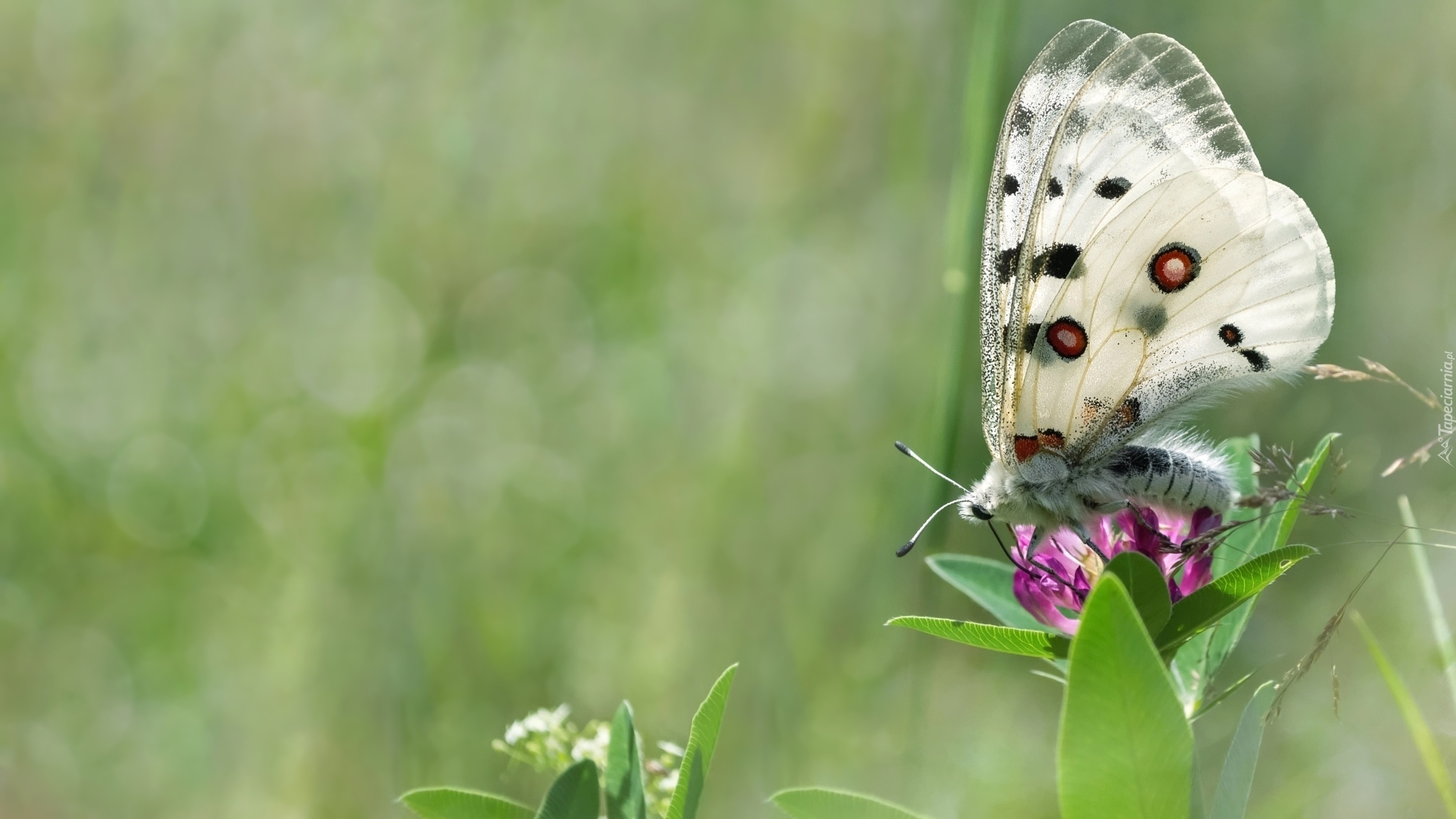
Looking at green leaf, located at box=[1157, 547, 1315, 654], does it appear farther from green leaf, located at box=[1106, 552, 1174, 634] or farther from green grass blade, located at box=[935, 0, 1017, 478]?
green grass blade, located at box=[935, 0, 1017, 478]

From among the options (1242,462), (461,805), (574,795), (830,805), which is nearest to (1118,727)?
(830,805)

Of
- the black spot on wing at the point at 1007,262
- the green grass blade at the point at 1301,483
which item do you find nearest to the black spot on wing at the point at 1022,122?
the black spot on wing at the point at 1007,262

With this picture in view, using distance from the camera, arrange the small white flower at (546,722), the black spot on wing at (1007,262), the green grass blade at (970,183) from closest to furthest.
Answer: the small white flower at (546,722), the black spot on wing at (1007,262), the green grass blade at (970,183)

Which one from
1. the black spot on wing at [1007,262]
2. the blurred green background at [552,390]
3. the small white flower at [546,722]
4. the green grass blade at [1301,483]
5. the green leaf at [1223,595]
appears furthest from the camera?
the blurred green background at [552,390]

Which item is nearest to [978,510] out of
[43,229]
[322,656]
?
[322,656]

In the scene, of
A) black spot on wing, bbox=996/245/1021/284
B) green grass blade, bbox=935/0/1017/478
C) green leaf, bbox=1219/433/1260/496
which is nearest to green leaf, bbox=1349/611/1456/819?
green leaf, bbox=1219/433/1260/496

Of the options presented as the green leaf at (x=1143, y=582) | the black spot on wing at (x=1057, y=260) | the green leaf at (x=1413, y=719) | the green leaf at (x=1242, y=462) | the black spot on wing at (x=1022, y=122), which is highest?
the black spot on wing at (x=1022, y=122)

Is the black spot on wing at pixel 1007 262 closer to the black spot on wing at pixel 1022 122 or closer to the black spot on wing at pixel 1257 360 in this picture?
the black spot on wing at pixel 1022 122
